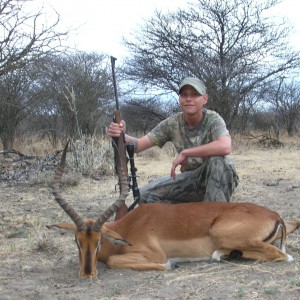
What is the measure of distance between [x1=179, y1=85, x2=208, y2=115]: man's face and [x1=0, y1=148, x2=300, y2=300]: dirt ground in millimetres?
1644

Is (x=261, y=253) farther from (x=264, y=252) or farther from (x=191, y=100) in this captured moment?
(x=191, y=100)

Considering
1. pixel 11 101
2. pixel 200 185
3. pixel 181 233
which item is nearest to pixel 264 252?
pixel 181 233

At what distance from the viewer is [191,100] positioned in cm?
553

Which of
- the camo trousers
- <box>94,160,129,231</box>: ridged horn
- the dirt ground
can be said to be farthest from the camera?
the camo trousers

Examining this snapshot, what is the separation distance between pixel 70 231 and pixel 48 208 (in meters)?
2.99

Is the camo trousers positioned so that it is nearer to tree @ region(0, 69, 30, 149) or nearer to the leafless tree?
tree @ region(0, 69, 30, 149)

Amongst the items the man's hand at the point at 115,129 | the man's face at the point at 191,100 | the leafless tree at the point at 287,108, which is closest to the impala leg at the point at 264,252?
the man's face at the point at 191,100

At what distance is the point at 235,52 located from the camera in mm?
19266

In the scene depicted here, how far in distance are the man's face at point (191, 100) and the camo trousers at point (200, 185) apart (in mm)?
A: 547

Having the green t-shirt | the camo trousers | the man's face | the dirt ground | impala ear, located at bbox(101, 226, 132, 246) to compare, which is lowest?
the dirt ground

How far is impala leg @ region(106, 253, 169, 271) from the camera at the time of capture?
170 inches

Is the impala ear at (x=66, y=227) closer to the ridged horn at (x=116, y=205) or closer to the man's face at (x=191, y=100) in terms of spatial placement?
the ridged horn at (x=116, y=205)

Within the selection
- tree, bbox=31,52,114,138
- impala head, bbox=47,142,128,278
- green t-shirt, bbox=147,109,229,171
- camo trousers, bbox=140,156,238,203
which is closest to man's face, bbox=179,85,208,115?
green t-shirt, bbox=147,109,229,171

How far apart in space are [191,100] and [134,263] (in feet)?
6.40
